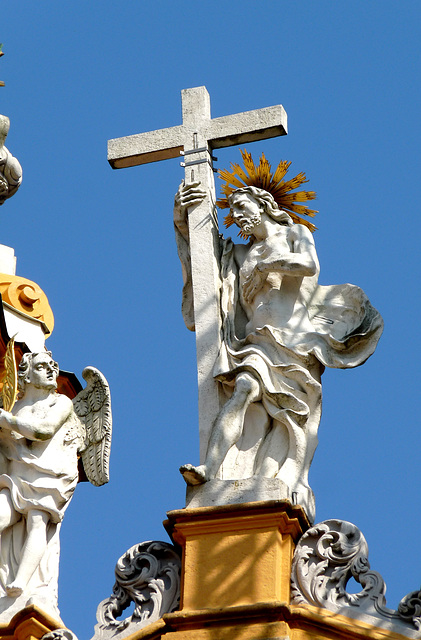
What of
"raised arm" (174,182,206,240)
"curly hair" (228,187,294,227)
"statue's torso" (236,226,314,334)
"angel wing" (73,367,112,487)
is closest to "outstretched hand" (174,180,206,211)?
"raised arm" (174,182,206,240)

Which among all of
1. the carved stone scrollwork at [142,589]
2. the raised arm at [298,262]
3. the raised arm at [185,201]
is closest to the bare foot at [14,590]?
the carved stone scrollwork at [142,589]

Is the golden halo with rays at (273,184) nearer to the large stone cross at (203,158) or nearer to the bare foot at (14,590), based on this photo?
the large stone cross at (203,158)

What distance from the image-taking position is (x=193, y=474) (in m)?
11.9

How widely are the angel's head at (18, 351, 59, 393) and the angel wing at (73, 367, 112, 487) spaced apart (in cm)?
40

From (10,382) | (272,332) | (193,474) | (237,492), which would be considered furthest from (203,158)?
(237,492)

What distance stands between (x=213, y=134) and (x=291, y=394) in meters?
2.17

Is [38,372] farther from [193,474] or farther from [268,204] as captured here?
[268,204]

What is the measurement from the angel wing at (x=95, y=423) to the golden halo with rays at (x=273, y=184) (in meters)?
1.41

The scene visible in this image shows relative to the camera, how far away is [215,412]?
12.3m

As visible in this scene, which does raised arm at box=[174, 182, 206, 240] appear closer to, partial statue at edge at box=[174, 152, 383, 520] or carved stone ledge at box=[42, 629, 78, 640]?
partial statue at edge at box=[174, 152, 383, 520]

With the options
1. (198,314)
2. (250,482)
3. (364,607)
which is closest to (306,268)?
(198,314)

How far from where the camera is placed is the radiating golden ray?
12.6m

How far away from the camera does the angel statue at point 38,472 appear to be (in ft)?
39.7

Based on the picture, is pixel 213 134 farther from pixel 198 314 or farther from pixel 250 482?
pixel 250 482
